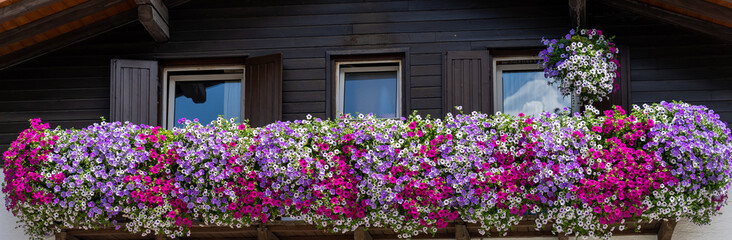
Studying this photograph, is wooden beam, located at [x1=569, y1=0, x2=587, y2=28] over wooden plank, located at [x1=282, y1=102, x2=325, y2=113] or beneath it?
over

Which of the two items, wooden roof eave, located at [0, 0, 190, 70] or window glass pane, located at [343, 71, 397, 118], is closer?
wooden roof eave, located at [0, 0, 190, 70]

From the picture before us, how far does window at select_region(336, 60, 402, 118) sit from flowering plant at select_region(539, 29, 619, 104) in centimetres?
180

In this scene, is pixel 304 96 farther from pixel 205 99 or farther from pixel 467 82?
pixel 467 82

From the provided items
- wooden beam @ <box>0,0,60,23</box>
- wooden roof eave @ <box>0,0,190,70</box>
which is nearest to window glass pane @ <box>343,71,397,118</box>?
wooden roof eave @ <box>0,0,190,70</box>

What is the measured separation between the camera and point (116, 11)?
1449cm

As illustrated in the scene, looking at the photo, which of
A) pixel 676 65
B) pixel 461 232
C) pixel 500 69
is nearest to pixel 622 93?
pixel 676 65

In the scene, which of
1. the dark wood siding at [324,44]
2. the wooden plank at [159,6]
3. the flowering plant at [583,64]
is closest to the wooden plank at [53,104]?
the dark wood siding at [324,44]

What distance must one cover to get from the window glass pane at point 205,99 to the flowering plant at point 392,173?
1823 millimetres

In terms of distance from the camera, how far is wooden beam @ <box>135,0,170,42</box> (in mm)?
14086

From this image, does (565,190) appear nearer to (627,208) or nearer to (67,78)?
(627,208)

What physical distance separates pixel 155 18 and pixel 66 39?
1214 millimetres

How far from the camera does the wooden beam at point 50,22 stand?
1377 cm

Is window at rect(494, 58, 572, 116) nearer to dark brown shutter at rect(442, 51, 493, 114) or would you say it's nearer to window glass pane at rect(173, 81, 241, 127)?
dark brown shutter at rect(442, 51, 493, 114)

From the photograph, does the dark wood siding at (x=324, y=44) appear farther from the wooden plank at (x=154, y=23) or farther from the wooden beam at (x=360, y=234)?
the wooden beam at (x=360, y=234)
